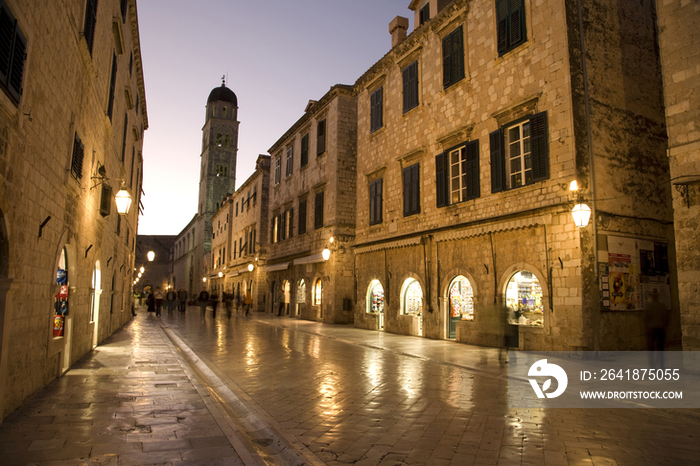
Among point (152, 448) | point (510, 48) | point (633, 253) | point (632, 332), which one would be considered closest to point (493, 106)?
point (510, 48)

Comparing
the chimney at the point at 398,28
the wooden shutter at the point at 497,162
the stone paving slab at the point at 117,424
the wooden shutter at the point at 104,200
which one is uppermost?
the chimney at the point at 398,28

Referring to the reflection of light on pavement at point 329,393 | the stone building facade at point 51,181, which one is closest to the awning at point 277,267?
the stone building facade at point 51,181

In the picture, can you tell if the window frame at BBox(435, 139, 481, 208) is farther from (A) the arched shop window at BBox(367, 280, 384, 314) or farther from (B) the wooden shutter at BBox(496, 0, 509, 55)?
(A) the arched shop window at BBox(367, 280, 384, 314)

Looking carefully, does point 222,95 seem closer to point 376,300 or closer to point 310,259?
point 310,259

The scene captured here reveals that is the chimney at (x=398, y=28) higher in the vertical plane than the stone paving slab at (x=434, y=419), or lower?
higher

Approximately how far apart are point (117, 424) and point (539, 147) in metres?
11.1

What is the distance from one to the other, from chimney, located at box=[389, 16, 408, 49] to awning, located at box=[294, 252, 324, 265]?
1087cm

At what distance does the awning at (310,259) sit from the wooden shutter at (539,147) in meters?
13.5

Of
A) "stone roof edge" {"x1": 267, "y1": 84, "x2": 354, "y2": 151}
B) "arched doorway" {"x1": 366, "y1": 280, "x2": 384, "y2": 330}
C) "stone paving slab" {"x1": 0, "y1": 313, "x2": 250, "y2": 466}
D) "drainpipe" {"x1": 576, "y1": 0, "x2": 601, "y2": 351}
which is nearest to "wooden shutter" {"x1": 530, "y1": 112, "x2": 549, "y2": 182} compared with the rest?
"drainpipe" {"x1": 576, "y1": 0, "x2": 601, "y2": 351}

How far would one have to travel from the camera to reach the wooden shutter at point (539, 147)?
11.8m

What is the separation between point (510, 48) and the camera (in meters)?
13.4

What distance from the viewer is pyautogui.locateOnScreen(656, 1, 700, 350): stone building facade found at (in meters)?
8.84

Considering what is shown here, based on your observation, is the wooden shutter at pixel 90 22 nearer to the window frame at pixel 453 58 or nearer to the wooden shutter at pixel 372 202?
the window frame at pixel 453 58

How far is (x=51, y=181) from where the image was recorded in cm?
689
